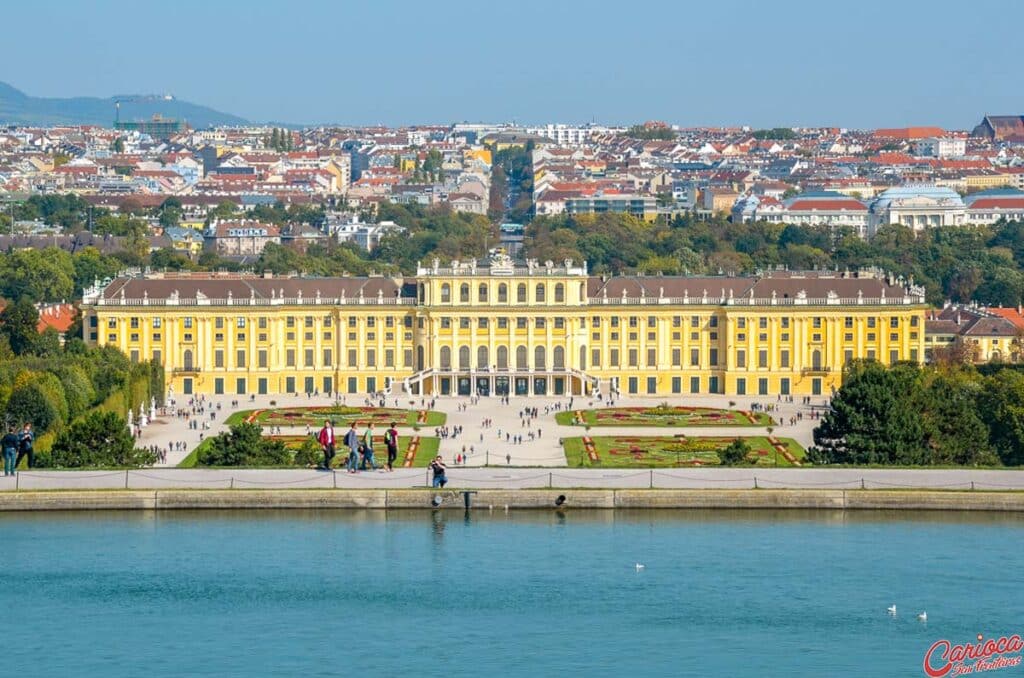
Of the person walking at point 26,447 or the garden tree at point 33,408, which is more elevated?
the garden tree at point 33,408

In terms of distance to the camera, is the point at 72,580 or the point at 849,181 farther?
the point at 849,181

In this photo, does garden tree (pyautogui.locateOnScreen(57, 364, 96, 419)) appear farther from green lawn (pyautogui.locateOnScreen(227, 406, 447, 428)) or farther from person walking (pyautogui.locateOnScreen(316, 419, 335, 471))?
person walking (pyautogui.locateOnScreen(316, 419, 335, 471))

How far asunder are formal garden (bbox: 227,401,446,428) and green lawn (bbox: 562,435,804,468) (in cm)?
668

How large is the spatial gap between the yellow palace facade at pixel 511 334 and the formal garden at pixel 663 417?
6.71 m

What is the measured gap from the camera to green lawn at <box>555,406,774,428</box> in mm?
75500

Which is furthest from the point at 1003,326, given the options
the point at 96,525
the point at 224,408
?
the point at 96,525

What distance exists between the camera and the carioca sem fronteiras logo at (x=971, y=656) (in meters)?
41.2

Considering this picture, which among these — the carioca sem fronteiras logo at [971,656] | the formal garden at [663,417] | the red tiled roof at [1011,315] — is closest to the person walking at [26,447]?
the formal garden at [663,417]

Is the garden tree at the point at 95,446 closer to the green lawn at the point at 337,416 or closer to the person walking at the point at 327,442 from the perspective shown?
the person walking at the point at 327,442

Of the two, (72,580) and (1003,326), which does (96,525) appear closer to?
(72,580)

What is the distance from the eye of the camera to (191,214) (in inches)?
6757

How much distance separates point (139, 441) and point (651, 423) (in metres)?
14.1

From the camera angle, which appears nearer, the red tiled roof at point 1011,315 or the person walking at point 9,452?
the person walking at point 9,452

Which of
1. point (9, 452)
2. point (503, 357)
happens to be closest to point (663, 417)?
point (503, 357)
